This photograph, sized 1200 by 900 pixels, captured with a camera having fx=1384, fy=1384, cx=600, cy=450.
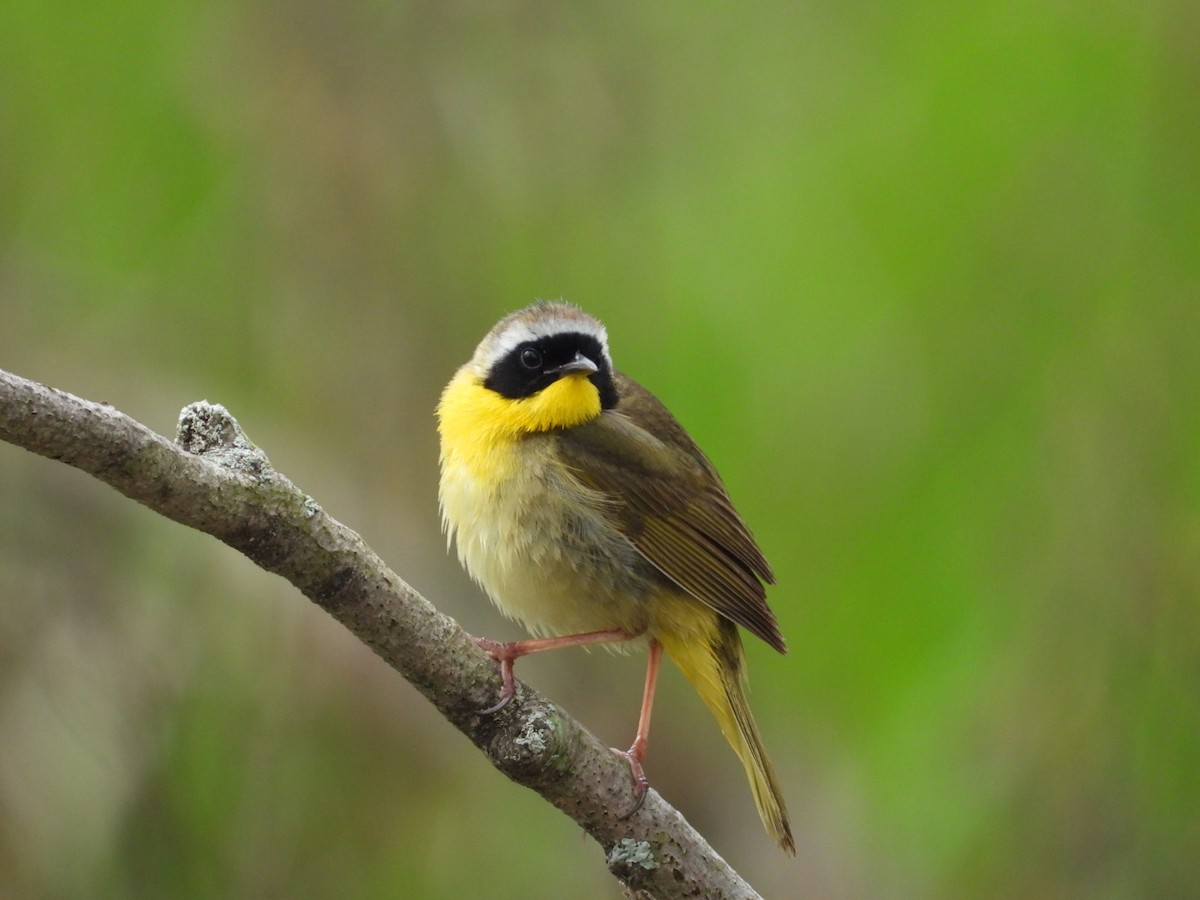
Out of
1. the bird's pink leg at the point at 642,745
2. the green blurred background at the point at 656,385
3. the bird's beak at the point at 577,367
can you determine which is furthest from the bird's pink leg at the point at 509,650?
the green blurred background at the point at 656,385

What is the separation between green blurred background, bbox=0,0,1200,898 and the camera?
179 inches

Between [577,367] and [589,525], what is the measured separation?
453 millimetres

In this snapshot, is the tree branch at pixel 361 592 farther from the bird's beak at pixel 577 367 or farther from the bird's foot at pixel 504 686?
the bird's beak at pixel 577 367

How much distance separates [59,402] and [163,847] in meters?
2.52

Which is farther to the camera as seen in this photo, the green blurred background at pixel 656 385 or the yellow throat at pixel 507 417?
the green blurred background at pixel 656 385

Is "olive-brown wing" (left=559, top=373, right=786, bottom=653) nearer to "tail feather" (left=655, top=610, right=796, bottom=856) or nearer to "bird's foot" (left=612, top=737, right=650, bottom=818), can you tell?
"tail feather" (left=655, top=610, right=796, bottom=856)

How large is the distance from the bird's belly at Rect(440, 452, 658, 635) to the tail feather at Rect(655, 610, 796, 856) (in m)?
0.16

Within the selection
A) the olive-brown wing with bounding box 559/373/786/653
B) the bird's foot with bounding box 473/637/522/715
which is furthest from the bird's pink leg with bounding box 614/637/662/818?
the bird's foot with bounding box 473/637/522/715

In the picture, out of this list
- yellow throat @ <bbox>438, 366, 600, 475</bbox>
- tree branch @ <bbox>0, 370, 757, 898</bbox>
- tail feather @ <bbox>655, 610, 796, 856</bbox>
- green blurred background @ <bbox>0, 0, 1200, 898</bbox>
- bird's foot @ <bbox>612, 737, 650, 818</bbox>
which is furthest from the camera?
green blurred background @ <bbox>0, 0, 1200, 898</bbox>

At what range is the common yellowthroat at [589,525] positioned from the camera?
388cm

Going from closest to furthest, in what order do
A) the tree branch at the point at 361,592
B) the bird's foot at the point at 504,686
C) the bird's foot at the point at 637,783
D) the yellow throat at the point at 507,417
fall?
1. the tree branch at the point at 361,592
2. the bird's foot at the point at 504,686
3. the bird's foot at the point at 637,783
4. the yellow throat at the point at 507,417

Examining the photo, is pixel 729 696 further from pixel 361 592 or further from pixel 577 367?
pixel 361 592

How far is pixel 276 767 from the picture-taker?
4527mm

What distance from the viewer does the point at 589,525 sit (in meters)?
3.93
